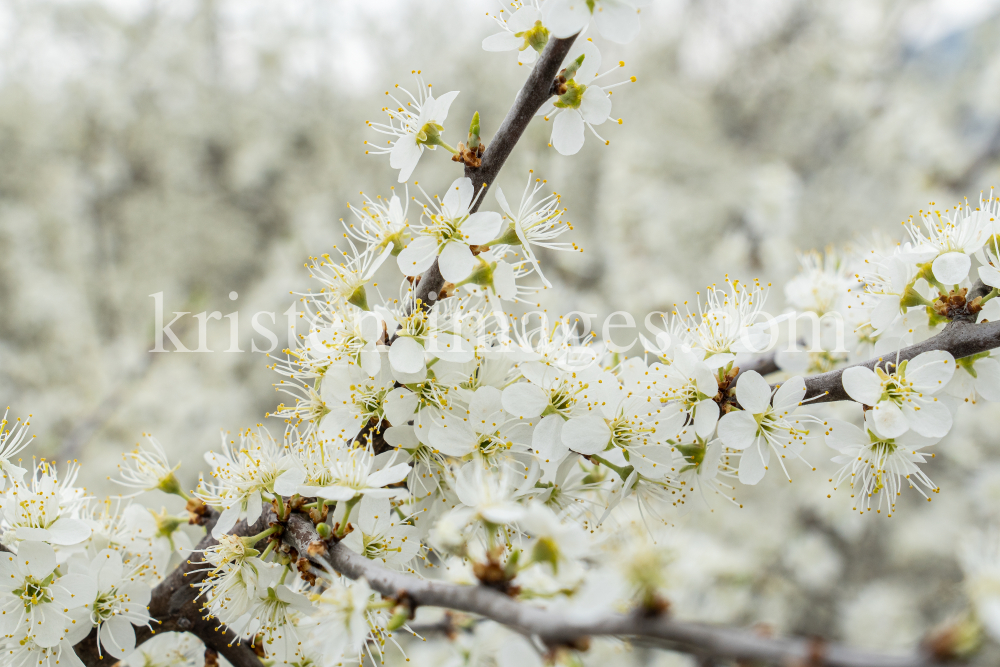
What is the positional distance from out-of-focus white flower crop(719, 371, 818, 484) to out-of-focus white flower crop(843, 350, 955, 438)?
0.09 meters

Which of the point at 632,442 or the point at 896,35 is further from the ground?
the point at 896,35

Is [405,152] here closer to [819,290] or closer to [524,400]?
[524,400]

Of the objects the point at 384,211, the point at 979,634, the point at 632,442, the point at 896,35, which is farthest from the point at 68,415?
the point at 896,35

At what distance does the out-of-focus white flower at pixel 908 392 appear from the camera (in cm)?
100

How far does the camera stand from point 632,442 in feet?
3.41

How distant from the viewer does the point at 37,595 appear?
1.01 m

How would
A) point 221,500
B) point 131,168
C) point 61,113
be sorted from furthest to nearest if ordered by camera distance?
point 131,168, point 61,113, point 221,500

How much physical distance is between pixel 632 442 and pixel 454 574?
564 millimetres

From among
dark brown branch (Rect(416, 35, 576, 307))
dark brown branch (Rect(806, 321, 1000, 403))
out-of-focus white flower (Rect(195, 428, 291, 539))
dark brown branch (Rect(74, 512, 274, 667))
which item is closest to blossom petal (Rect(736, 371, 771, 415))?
dark brown branch (Rect(806, 321, 1000, 403))

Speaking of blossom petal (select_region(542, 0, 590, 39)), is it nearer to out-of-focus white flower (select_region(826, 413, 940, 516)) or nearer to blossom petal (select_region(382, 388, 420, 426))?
blossom petal (select_region(382, 388, 420, 426))

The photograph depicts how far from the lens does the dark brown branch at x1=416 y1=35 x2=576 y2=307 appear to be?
965 mm

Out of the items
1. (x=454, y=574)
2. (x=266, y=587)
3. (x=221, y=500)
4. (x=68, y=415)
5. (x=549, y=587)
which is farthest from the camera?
(x=68, y=415)

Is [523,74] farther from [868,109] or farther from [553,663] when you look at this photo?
[553,663]

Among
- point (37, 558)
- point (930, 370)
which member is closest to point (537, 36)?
point (930, 370)
